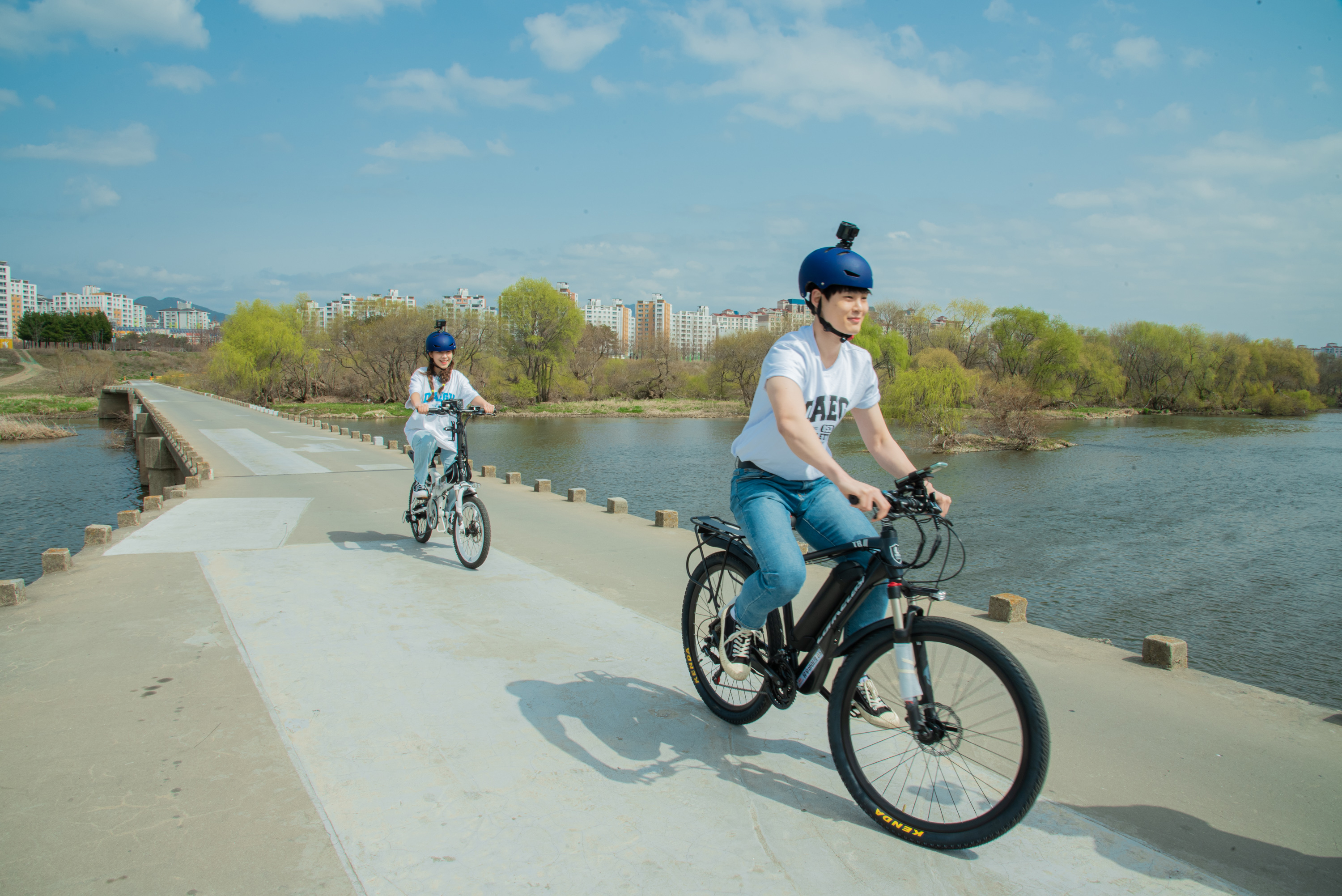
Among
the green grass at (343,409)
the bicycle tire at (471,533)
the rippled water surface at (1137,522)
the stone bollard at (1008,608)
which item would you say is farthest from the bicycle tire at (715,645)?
the green grass at (343,409)

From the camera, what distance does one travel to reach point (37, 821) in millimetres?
2562

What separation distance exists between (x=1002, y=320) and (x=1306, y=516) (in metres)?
46.7

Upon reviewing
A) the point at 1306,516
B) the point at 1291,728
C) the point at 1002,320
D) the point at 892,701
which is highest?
the point at 1002,320

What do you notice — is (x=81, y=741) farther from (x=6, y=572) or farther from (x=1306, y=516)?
(x=1306, y=516)

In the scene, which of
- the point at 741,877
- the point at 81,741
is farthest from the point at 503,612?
the point at 741,877

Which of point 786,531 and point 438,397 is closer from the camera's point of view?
point 786,531

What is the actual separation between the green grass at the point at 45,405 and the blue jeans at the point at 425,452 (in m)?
58.4

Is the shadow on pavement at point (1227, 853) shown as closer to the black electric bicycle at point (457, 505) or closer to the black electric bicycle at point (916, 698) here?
the black electric bicycle at point (916, 698)

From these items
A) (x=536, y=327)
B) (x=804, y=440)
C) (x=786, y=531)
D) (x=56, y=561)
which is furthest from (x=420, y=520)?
(x=536, y=327)

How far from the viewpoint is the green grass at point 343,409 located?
186 ft

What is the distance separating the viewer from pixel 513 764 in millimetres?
2992

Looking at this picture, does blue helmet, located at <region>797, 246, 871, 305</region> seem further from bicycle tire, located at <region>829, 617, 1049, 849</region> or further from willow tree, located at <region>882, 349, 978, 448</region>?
willow tree, located at <region>882, 349, 978, 448</region>

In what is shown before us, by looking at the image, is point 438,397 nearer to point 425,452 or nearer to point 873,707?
point 425,452

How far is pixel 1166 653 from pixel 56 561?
24.6ft
